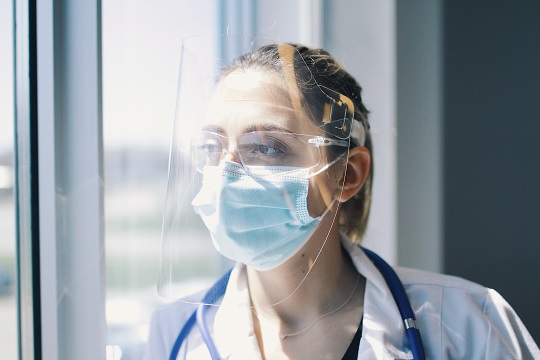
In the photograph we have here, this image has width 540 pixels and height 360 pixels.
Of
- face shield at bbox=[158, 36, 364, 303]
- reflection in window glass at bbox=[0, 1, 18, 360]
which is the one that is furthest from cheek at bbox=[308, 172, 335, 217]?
reflection in window glass at bbox=[0, 1, 18, 360]

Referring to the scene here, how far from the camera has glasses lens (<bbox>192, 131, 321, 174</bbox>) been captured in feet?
2.99

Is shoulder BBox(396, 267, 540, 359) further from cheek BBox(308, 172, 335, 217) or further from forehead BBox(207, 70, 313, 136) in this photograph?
forehead BBox(207, 70, 313, 136)

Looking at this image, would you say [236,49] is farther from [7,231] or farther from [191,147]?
[7,231]

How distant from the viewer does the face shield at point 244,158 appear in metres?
0.91

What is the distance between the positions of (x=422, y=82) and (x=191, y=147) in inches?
35.0

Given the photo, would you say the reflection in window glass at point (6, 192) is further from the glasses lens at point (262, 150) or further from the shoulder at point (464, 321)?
the shoulder at point (464, 321)

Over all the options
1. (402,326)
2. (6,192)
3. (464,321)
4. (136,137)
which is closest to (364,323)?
(402,326)

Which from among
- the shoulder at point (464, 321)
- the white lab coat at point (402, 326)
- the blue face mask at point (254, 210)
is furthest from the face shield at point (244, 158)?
the shoulder at point (464, 321)

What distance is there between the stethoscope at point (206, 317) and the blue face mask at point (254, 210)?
0.11 meters

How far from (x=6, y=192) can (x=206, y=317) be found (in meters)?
0.49

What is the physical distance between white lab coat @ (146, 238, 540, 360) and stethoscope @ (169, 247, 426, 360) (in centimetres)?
1

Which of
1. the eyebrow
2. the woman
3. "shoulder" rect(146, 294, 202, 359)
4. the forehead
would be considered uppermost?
the forehead

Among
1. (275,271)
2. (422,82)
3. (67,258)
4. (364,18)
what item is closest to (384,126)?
(422,82)

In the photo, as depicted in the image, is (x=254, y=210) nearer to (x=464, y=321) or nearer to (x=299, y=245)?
(x=299, y=245)
